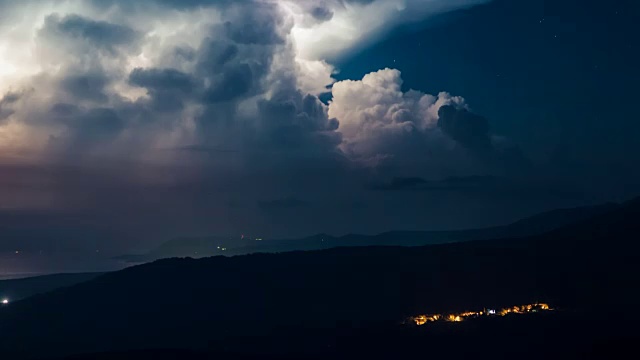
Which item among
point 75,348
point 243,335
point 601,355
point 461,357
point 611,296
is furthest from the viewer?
point 75,348

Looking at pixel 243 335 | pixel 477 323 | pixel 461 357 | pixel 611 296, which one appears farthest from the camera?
pixel 243 335

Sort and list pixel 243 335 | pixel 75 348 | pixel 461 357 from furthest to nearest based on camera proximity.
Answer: pixel 75 348 < pixel 243 335 < pixel 461 357

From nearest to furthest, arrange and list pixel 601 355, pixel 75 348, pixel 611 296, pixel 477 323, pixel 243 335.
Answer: pixel 601 355
pixel 477 323
pixel 611 296
pixel 243 335
pixel 75 348

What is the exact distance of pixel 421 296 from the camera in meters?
200

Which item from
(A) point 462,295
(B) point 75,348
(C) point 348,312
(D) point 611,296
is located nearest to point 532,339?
(D) point 611,296

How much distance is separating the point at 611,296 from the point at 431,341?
57.8 metres

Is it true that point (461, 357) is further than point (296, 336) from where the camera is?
No

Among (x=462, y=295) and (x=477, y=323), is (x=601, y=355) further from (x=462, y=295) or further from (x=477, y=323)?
(x=462, y=295)

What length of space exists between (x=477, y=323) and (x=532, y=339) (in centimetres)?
1977

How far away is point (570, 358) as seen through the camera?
376ft

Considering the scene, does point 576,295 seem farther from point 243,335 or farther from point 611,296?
point 243,335

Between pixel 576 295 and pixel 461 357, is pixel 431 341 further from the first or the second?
pixel 576 295

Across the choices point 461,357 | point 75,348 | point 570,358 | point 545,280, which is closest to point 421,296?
point 545,280

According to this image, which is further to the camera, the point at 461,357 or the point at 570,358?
the point at 461,357
